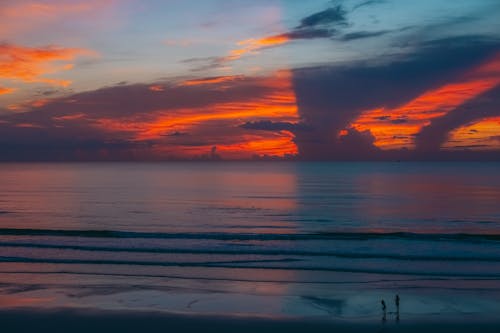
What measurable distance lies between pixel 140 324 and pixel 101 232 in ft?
61.3

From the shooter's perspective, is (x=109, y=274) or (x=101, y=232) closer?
(x=109, y=274)

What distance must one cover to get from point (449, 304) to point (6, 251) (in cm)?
2004

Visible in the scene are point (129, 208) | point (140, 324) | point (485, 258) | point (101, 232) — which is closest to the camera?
point (140, 324)

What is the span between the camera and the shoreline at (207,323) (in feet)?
43.5

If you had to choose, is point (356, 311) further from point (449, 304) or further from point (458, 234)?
point (458, 234)

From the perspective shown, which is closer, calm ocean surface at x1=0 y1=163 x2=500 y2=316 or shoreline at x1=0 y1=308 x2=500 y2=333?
shoreline at x1=0 y1=308 x2=500 y2=333

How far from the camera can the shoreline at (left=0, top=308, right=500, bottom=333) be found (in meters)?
13.3

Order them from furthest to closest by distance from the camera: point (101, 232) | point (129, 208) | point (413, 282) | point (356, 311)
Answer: point (129, 208) → point (101, 232) → point (413, 282) → point (356, 311)

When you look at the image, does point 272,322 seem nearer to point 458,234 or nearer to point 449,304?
point 449,304

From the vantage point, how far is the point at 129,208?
4528cm

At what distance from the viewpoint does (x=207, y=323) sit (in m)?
13.6

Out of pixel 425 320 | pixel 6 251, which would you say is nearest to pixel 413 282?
pixel 425 320

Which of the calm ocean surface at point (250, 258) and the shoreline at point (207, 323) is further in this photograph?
the calm ocean surface at point (250, 258)

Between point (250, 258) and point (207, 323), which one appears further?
point (250, 258)
